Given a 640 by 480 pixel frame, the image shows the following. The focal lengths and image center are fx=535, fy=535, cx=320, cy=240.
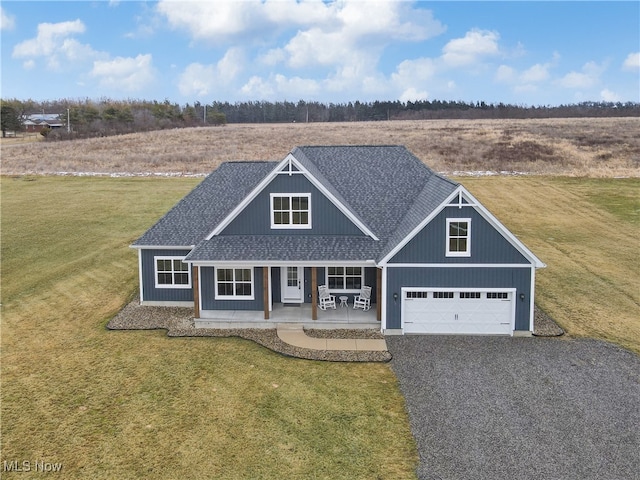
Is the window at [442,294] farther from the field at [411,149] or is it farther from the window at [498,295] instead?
the field at [411,149]

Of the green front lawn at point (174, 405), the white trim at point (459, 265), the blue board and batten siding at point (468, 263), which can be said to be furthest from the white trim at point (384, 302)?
the green front lawn at point (174, 405)

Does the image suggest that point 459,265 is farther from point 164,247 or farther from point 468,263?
point 164,247

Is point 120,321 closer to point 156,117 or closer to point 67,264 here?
point 67,264

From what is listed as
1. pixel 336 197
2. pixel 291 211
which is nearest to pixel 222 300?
pixel 291 211

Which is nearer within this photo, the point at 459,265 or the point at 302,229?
the point at 459,265

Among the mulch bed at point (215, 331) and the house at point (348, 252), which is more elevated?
the house at point (348, 252)

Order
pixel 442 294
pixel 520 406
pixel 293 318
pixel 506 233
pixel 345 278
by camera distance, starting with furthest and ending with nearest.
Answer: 1. pixel 345 278
2. pixel 293 318
3. pixel 442 294
4. pixel 506 233
5. pixel 520 406
